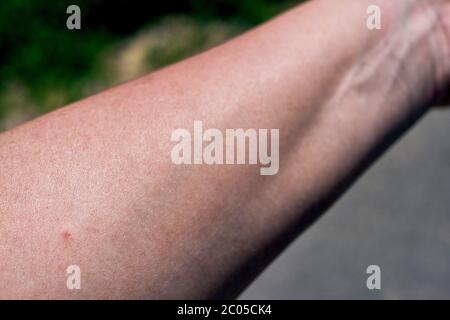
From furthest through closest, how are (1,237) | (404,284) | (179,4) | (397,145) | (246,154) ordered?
1. (179,4)
2. (397,145)
3. (404,284)
4. (246,154)
5. (1,237)

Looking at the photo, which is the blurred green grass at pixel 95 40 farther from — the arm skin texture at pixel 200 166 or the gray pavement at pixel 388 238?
the arm skin texture at pixel 200 166

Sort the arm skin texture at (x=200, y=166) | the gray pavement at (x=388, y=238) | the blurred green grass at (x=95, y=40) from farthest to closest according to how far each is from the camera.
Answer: the blurred green grass at (x=95, y=40)
the gray pavement at (x=388, y=238)
the arm skin texture at (x=200, y=166)

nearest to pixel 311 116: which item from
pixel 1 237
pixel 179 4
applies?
pixel 1 237

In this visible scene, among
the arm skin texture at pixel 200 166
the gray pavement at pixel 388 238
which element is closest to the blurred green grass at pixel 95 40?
the gray pavement at pixel 388 238

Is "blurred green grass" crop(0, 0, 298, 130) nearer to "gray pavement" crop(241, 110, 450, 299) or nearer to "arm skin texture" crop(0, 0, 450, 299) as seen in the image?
"gray pavement" crop(241, 110, 450, 299)

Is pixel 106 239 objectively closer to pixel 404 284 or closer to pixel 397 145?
pixel 404 284

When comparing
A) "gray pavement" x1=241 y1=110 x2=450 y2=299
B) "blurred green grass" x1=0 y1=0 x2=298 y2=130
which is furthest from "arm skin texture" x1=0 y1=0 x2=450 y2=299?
"blurred green grass" x1=0 y1=0 x2=298 y2=130
